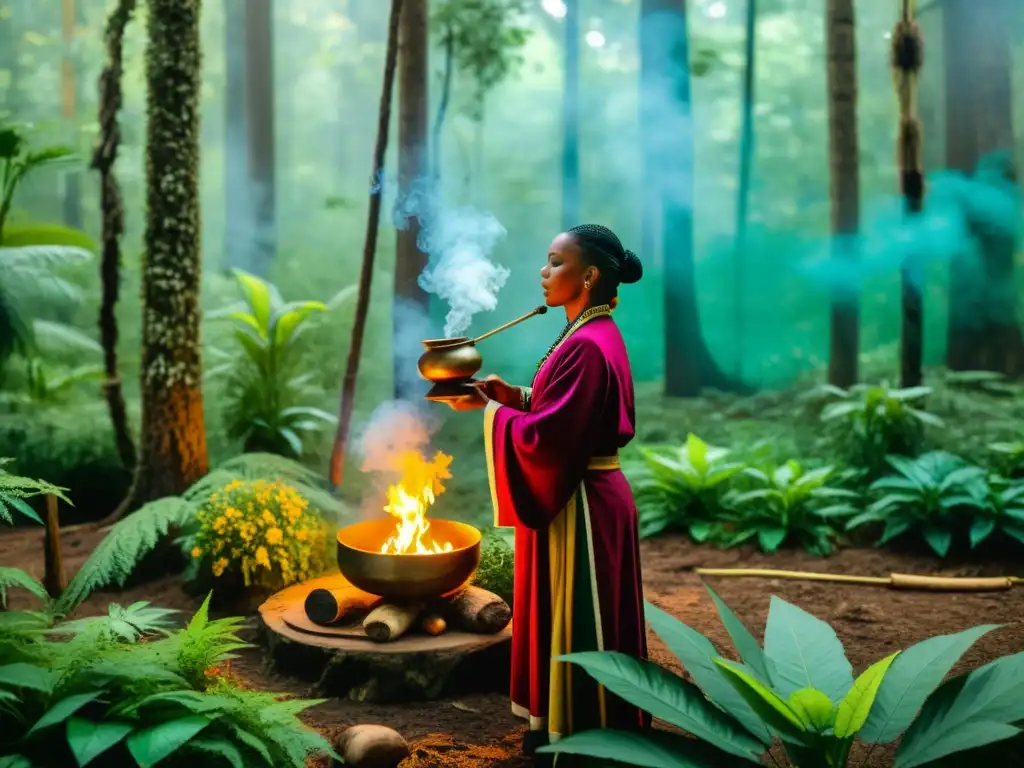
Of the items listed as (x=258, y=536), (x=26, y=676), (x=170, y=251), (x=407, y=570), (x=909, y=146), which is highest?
(x=909, y=146)

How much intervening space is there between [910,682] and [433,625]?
2.38 m

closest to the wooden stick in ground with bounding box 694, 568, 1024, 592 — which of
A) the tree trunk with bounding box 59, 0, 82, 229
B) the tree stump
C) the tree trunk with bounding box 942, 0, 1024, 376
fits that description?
the tree stump

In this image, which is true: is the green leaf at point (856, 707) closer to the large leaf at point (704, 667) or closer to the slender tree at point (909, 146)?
the large leaf at point (704, 667)

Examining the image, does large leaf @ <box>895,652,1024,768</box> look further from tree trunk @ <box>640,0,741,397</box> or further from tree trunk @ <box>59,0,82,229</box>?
tree trunk @ <box>59,0,82,229</box>

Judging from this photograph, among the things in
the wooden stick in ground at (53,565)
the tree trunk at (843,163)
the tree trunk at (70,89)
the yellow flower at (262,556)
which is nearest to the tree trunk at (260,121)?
the tree trunk at (70,89)

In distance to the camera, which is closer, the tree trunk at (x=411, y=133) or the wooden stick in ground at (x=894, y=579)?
the wooden stick in ground at (x=894, y=579)

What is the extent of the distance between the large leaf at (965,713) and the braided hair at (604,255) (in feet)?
6.59

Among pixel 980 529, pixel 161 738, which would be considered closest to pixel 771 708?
pixel 161 738

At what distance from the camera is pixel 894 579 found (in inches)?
240

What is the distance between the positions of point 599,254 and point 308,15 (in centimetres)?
2298

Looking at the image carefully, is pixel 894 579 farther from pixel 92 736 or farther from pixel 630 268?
pixel 92 736

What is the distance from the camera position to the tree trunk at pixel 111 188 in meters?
7.04

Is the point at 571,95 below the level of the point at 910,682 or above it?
above

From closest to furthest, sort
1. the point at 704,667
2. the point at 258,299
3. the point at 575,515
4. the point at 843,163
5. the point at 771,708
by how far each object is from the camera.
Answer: the point at 771,708, the point at 704,667, the point at 575,515, the point at 258,299, the point at 843,163
